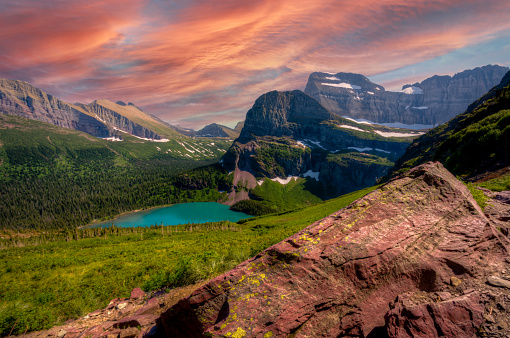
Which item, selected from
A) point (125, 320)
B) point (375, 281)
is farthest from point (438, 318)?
point (125, 320)

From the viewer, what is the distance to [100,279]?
1003 inches

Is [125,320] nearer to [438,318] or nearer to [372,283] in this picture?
[372,283]

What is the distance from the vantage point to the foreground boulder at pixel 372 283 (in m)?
6.03

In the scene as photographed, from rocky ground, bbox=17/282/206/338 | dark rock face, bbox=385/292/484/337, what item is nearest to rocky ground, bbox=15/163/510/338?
dark rock face, bbox=385/292/484/337

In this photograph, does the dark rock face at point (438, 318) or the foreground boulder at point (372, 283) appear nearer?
the dark rock face at point (438, 318)

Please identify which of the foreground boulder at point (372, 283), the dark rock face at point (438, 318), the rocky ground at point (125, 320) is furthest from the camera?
the rocky ground at point (125, 320)

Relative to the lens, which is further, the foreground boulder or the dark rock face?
the foreground boulder

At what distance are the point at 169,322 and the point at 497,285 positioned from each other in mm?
11425

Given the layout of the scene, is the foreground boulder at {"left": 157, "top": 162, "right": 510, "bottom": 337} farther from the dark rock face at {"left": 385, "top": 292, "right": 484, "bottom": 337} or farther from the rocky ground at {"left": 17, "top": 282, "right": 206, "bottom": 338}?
the rocky ground at {"left": 17, "top": 282, "right": 206, "bottom": 338}

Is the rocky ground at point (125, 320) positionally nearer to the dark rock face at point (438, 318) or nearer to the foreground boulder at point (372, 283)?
the foreground boulder at point (372, 283)

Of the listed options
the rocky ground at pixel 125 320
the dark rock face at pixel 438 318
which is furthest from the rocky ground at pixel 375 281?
the rocky ground at pixel 125 320

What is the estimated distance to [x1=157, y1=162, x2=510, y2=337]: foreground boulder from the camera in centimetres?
603

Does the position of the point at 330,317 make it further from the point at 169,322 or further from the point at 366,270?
the point at 169,322

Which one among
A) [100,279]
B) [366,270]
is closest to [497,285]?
[366,270]
